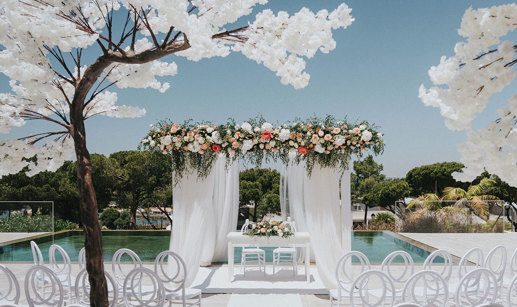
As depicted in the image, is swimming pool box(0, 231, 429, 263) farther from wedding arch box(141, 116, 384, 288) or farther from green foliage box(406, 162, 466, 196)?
green foliage box(406, 162, 466, 196)

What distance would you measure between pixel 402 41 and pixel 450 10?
2492mm

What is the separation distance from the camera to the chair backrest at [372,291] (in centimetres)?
342

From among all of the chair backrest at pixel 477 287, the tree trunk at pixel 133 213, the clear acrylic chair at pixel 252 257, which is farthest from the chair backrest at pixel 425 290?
the tree trunk at pixel 133 213

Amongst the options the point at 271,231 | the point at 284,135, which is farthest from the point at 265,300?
the point at 284,135

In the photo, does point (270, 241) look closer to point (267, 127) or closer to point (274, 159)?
point (274, 159)

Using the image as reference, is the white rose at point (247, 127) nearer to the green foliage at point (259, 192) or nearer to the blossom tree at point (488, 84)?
the blossom tree at point (488, 84)

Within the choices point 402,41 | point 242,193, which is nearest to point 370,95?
point 402,41

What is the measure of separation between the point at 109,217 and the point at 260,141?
11562 millimetres

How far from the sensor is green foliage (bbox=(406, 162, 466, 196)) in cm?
2548

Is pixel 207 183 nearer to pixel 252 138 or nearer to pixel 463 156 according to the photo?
pixel 252 138

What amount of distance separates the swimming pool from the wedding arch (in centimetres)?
358

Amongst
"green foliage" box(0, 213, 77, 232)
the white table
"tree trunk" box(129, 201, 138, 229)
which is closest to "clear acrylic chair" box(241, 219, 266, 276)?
the white table

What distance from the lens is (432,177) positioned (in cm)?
2605

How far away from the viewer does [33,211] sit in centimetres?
838
